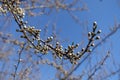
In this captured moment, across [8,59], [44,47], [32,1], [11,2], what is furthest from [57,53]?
[8,59]

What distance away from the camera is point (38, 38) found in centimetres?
260

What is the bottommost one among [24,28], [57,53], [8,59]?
[8,59]

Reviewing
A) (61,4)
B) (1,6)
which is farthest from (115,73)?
(1,6)

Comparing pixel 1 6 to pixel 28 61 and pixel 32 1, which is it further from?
pixel 28 61

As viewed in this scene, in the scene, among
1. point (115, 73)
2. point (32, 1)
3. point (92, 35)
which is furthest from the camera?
point (115, 73)

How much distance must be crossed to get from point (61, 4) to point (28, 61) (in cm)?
128

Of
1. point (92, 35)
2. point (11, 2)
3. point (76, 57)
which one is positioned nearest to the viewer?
point (92, 35)

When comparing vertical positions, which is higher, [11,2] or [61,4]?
[11,2]

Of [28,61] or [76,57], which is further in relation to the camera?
[28,61]

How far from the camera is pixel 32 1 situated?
5.35 meters

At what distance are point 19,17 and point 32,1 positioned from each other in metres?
2.71

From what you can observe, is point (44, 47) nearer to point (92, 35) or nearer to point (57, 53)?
point (57, 53)

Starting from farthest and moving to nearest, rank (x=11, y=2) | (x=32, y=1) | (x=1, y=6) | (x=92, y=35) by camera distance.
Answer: (x=32, y=1) < (x=1, y=6) < (x=11, y=2) < (x=92, y=35)

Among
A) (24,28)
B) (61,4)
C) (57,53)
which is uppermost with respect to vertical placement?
(24,28)
